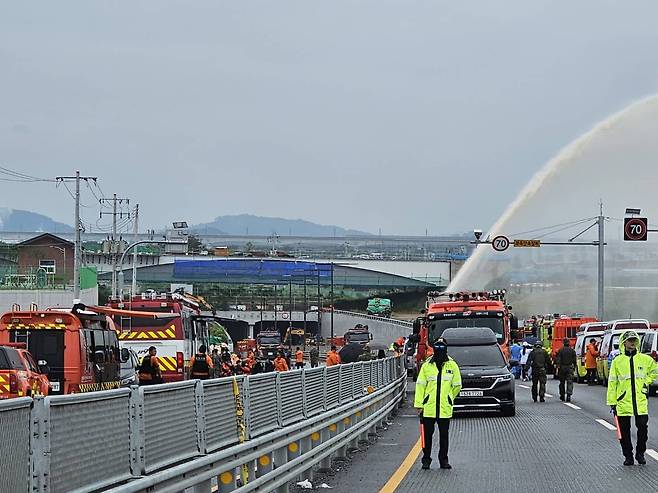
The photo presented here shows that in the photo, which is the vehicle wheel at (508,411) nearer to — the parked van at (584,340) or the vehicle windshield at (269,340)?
the parked van at (584,340)

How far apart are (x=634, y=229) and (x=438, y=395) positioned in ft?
129

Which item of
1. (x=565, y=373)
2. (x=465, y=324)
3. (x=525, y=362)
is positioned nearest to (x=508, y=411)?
(x=565, y=373)

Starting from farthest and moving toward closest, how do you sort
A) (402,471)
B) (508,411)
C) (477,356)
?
(477,356)
(508,411)
(402,471)

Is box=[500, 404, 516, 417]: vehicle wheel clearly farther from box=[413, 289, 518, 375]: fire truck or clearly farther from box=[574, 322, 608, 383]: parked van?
box=[574, 322, 608, 383]: parked van

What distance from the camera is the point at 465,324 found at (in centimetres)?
3544

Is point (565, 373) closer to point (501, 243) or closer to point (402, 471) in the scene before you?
point (402, 471)

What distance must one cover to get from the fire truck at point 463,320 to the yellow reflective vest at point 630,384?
696 inches

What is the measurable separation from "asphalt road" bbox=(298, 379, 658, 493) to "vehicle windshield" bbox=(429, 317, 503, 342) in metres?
8.06

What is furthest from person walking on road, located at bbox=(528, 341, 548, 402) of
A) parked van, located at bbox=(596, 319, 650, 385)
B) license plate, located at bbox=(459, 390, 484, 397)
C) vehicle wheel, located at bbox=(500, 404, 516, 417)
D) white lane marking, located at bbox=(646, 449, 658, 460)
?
white lane marking, located at bbox=(646, 449, 658, 460)

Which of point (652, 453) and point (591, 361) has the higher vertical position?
point (652, 453)

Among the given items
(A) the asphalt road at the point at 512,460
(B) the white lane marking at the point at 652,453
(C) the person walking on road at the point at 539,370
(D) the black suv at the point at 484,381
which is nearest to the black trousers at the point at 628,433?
(A) the asphalt road at the point at 512,460

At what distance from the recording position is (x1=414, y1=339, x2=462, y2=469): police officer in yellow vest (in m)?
16.5

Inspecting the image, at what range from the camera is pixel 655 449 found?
18625 millimetres

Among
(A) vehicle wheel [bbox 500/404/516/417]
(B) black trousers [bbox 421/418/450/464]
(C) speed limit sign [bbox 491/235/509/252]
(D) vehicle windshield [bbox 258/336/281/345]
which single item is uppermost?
(C) speed limit sign [bbox 491/235/509/252]
